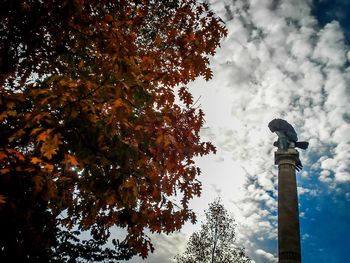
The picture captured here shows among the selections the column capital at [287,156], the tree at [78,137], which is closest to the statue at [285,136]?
the column capital at [287,156]

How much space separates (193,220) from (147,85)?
315 centimetres

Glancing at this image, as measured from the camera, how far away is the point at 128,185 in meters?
4.03

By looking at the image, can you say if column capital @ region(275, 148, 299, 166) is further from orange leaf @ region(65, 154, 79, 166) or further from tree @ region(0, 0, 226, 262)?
orange leaf @ region(65, 154, 79, 166)

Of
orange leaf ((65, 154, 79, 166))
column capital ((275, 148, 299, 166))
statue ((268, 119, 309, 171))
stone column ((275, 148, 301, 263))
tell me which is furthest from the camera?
statue ((268, 119, 309, 171))

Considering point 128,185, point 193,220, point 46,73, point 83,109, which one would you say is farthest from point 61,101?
point 193,220

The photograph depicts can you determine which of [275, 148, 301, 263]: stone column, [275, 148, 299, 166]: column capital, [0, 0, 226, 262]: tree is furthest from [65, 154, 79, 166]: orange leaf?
[275, 148, 299, 166]: column capital

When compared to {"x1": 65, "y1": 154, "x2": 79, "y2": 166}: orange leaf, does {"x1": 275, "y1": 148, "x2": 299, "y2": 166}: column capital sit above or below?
above

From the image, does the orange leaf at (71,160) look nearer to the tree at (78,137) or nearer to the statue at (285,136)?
the tree at (78,137)

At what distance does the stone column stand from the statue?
0.34 meters

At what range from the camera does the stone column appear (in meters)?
12.3

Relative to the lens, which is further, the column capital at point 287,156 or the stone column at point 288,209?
the column capital at point 287,156

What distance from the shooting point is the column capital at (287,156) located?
47.2 ft

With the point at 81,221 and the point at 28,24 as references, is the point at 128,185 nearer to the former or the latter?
the point at 81,221

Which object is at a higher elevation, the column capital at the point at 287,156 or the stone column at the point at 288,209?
the column capital at the point at 287,156
